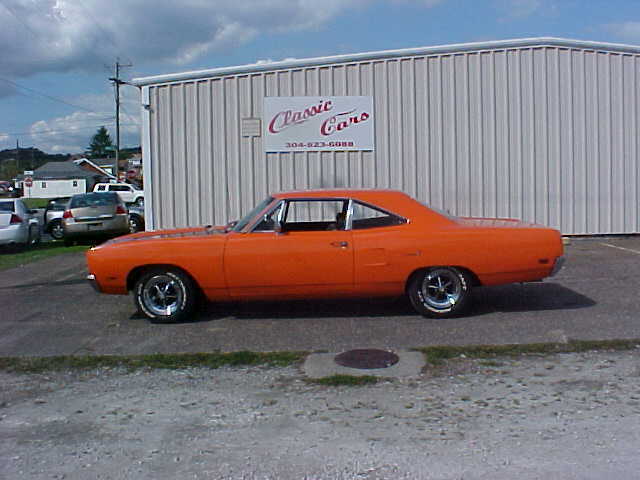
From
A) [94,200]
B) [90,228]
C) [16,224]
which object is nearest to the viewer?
[16,224]


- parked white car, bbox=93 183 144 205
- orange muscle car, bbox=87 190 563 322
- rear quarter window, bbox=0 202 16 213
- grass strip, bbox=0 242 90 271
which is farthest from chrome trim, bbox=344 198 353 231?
parked white car, bbox=93 183 144 205

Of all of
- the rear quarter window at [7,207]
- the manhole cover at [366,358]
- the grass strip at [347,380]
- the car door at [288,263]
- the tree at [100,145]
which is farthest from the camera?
the tree at [100,145]

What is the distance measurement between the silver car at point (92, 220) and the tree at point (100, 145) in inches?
4977

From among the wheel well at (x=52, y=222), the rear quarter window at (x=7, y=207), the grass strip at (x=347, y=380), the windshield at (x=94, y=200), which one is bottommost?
the grass strip at (x=347, y=380)

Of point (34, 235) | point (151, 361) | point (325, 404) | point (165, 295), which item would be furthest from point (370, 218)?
point (34, 235)

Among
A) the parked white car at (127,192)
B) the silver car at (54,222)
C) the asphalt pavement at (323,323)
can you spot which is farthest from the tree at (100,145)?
the asphalt pavement at (323,323)

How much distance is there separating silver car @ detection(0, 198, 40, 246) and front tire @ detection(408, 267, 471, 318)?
12.0 meters

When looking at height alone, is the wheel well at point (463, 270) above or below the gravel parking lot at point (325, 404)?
above

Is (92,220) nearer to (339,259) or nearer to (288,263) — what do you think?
(288,263)

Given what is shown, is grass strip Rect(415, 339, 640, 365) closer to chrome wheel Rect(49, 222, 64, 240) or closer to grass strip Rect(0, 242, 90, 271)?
grass strip Rect(0, 242, 90, 271)

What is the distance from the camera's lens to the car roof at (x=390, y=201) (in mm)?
7941

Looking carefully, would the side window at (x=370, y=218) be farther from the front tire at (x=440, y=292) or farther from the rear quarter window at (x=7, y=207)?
the rear quarter window at (x=7, y=207)

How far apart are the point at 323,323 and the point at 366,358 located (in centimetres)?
150

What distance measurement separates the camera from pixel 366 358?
6.52m
